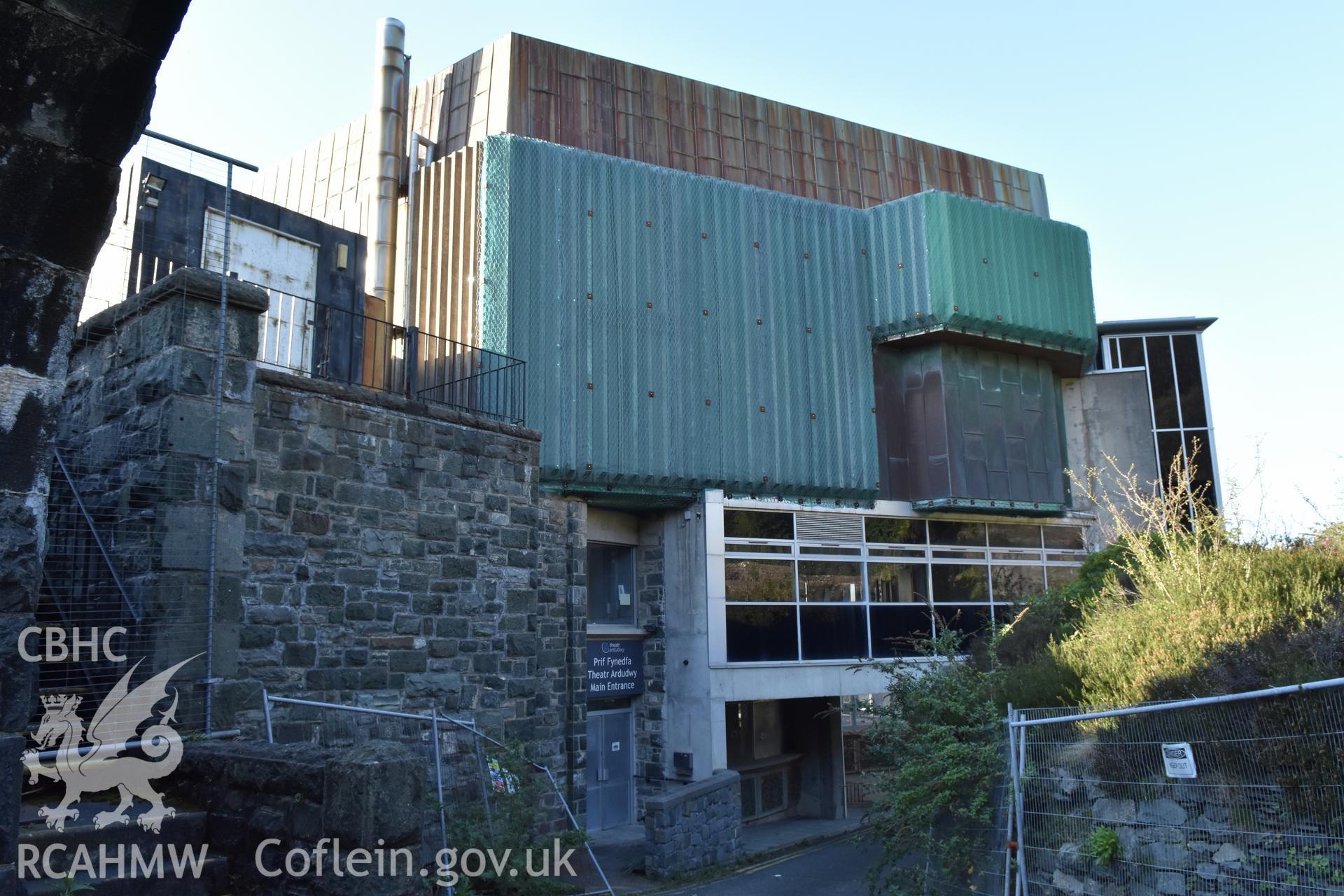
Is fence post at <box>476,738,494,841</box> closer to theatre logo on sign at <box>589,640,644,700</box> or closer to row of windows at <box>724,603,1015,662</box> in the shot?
theatre logo on sign at <box>589,640,644,700</box>

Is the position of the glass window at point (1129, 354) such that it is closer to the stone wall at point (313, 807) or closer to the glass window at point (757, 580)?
the glass window at point (757, 580)

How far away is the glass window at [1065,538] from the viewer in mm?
21125

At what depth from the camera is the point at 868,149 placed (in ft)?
73.6

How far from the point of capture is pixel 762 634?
57.7 ft

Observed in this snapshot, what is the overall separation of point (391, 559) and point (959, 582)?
12.4 metres

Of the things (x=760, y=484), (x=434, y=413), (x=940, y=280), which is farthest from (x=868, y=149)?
(x=434, y=413)

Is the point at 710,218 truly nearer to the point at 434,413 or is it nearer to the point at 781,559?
the point at 781,559

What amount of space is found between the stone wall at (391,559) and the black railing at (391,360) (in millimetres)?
2729

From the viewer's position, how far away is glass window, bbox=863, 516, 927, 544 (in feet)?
62.5

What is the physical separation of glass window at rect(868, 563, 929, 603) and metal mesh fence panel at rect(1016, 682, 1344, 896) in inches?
435

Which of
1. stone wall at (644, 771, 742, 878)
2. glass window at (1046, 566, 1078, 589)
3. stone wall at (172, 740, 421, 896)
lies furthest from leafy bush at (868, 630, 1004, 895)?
glass window at (1046, 566, 1078, 589)

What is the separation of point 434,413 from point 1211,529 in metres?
8.15

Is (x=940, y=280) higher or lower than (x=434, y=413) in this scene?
higher

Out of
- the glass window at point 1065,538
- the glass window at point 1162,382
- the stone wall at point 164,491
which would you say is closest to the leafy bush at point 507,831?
the stone wall at point 164,491
